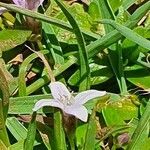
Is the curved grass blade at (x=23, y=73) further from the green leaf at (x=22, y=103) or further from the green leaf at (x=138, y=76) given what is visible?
the green leaf at (x=138, y=76)

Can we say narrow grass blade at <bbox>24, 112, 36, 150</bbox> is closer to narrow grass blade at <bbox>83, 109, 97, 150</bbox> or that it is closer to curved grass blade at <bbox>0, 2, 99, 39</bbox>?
narrow grass blade at <bbox>83, 109, 97, 150</bbox>

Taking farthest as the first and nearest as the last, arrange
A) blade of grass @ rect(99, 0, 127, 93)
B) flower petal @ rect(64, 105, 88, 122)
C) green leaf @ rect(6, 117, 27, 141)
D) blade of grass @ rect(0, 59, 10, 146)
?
blade of grass @ rect(99, 0, 127, 93)
green leaf @ rect(6, 117, 27, 141)
blade of grass @ rect(0, 59, 10, 146)
flower petal @ rect(64, 105, 88, 122)

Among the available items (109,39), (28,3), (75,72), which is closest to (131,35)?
(109,39)

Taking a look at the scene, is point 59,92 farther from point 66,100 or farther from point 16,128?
point 16,128

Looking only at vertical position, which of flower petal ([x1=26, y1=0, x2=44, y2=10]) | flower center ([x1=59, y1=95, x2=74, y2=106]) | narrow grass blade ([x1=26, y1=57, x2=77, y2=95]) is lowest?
narrow grass blade ([x1=26, y1=57, x2=77, y2=95])

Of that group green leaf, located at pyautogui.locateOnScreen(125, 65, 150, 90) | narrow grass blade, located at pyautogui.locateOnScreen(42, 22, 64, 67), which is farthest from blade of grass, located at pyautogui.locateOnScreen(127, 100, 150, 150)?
narrow grass blade, located at pyautogui.locateOnScreen(42, 22, 64, 67)

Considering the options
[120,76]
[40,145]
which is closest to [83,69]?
[120,76]

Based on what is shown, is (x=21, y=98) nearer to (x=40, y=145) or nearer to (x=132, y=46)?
(x=40, y=145)
